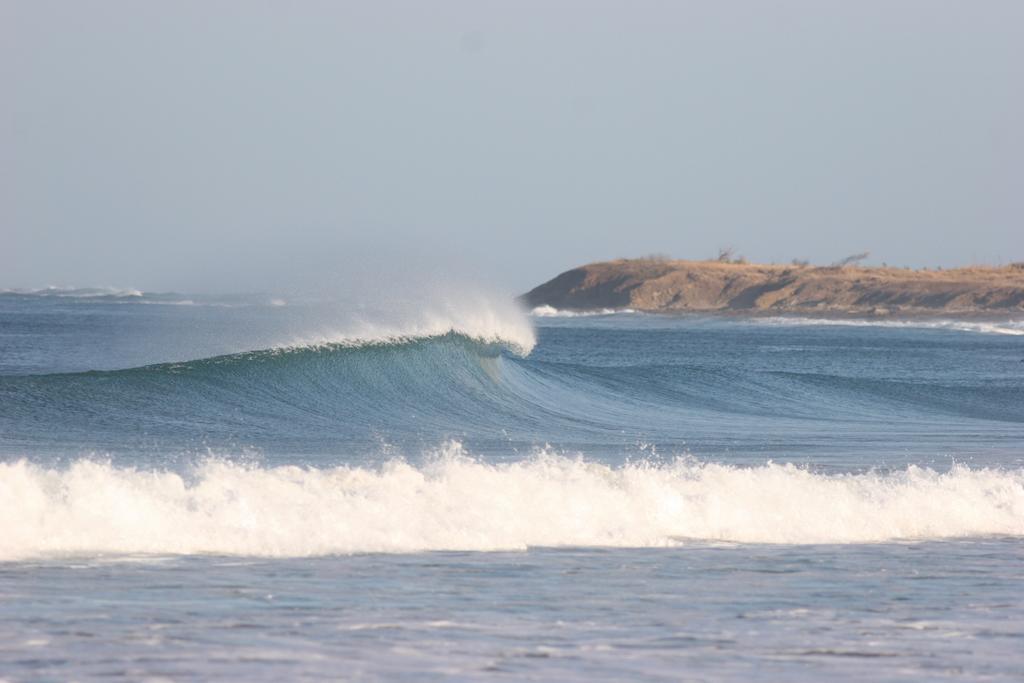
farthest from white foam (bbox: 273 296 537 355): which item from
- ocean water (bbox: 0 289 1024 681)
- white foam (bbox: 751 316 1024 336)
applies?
white foam (bbox: 751 316 1024 336)

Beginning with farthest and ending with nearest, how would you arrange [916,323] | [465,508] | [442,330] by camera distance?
[916,323]
[442,330]
[465,508]

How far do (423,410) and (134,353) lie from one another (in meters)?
12.8

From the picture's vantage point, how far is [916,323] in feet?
282

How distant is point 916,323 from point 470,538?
8037 cm

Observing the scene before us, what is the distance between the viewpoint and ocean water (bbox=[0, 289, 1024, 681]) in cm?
683

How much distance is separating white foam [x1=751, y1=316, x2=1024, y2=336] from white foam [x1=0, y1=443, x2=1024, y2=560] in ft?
203

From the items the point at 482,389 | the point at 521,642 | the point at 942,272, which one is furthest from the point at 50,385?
the point at 942,272

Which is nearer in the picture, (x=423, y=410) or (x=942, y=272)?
(x=423, y=410)

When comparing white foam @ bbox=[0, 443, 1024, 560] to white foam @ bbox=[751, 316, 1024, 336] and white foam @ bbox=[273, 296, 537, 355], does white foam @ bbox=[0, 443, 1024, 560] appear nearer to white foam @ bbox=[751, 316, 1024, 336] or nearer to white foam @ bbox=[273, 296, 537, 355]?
white foam @ bbox=[273, 296, 537, 355]

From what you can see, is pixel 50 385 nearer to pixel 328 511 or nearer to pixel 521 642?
pixel 328 511

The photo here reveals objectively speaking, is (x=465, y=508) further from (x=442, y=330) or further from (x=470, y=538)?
(x=442, y=330)

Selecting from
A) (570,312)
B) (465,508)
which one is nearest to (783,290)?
(570,312)

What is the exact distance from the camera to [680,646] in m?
6.98

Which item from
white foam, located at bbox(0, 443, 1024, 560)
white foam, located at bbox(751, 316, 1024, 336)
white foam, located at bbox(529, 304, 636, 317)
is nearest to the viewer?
white foam, located at bbox(0, 443, 1024, 560)
